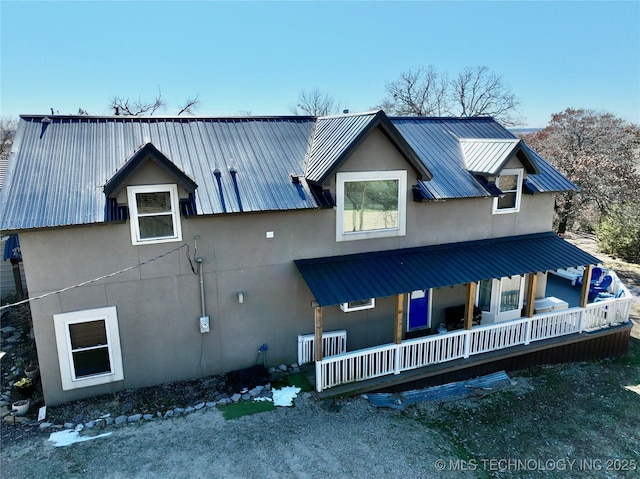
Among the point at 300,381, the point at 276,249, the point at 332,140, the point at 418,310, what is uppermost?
the point at 332,140

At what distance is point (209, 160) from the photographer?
1127 centimetres

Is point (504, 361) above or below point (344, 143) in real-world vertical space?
below

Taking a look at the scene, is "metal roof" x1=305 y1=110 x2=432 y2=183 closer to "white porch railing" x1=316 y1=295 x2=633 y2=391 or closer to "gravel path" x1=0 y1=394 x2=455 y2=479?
"white porch railing" x1=316 y1=295 x2=633 y2=391

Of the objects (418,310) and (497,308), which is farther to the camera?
(497,308)

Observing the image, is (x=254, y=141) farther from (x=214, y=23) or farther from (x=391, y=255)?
(x=214, y=23)

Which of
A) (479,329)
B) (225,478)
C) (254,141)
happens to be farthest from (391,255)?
(225,478)

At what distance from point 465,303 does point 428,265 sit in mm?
1983

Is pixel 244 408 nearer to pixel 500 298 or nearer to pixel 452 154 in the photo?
pixel 500 298

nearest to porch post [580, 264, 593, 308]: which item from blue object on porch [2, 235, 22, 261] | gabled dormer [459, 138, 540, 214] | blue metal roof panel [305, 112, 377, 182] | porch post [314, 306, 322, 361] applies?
gabled dormer [459, 138, 540, 214]

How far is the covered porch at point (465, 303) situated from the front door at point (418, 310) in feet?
0.88

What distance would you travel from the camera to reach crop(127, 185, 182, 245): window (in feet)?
31.1

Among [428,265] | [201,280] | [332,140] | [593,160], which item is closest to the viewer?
[201,280]

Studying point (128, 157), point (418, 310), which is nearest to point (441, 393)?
point (418, 310)

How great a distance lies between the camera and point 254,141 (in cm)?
1241
